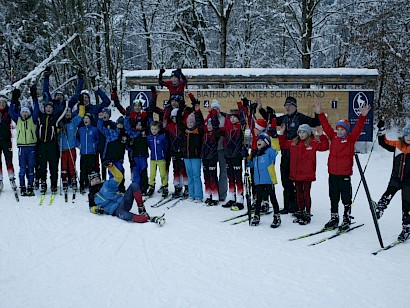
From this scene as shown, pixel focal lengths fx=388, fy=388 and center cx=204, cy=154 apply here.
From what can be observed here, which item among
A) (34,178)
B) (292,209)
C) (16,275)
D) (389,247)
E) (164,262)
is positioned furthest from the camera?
(34,178)

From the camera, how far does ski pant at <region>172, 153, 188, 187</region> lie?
324 inches

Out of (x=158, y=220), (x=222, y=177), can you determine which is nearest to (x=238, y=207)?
(x=222, y=177)

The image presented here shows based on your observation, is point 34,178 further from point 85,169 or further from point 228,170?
point 228,170

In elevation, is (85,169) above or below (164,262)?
above

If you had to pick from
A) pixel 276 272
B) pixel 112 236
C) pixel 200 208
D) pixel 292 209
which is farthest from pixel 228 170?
pixel 276 272

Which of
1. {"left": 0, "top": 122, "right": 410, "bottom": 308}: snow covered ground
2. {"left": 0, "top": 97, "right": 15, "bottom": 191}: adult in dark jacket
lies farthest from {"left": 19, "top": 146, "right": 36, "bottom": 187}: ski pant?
{"left": 0, "top": 122, "right": 410, "bottom": 308}: snow covered ground

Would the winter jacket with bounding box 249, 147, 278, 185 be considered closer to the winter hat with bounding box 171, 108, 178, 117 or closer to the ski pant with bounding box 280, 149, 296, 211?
the ski pant with bounding box 280, 149, 296, 211

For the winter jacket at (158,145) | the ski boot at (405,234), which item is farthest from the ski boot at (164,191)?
the ski boot at (405,234)

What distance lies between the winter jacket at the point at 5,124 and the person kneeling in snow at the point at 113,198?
109 inches

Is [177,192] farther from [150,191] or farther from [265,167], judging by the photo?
[265,167]

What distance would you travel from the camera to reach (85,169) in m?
8.45

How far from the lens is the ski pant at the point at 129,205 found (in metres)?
6.54

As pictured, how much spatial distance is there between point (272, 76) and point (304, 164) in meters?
6.47

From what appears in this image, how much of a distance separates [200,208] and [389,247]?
3.42m
